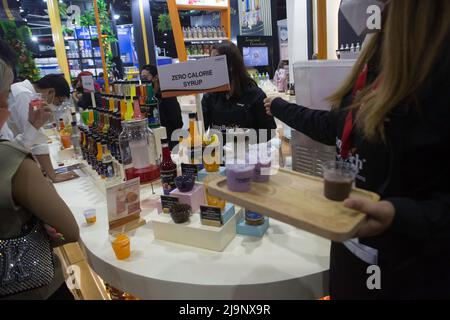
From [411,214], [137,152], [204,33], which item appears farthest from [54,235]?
[204,33]

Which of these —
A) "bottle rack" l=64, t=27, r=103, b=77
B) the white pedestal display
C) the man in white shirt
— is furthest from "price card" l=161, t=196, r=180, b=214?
"bottle rack" l=64, t=27, r=103, b=77

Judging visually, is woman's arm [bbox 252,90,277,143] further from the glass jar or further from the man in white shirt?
the man in white shirt

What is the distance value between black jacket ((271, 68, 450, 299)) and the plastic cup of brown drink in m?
0.05

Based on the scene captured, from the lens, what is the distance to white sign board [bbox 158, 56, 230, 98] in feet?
5.64

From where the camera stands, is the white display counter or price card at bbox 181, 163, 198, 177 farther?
price card at bbox 181, 163, 198, 177

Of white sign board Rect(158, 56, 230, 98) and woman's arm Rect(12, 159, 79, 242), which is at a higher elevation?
white sign board Rect(158, 56, 230, 98)

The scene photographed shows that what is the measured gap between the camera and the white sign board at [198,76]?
172cm

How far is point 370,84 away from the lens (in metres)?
0.96

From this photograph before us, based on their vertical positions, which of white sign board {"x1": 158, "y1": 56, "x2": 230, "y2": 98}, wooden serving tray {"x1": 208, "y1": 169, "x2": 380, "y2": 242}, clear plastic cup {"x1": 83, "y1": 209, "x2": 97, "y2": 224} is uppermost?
white sign board {"x1": 158, "y1": 56, "x2": 230, "y2": 98}

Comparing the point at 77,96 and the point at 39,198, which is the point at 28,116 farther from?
the point at 77,96

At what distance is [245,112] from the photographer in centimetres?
280

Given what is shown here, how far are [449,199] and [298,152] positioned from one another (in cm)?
87

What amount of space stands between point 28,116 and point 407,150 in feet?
6.97

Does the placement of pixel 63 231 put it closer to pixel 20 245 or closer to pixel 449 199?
pixel 20 245
